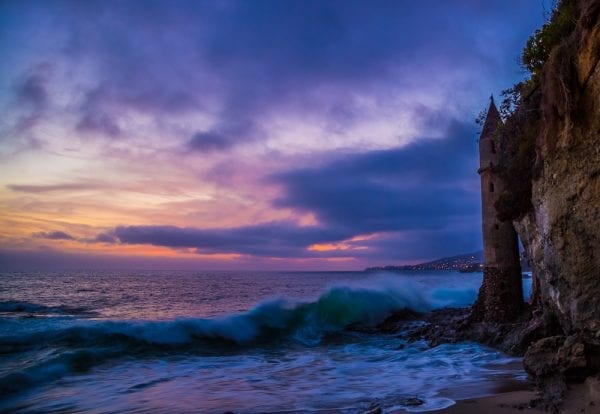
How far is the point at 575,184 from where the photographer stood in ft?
25.2

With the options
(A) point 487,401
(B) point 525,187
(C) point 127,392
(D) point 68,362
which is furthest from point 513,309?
(D) point 68,362

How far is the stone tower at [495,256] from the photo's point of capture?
660 inches

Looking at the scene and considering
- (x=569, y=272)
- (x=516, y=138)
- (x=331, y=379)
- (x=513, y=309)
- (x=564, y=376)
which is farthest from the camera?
(x=513, y=309)

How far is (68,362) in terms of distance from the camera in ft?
43.2

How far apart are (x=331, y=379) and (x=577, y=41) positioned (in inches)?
342

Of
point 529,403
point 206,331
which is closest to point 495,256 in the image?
point 529,403

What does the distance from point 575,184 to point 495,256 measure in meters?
10.0

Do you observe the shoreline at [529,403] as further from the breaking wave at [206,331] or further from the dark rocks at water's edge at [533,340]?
the breaking wave at [206,331]

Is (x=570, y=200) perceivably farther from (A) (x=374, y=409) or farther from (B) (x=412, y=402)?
(A) (x=374, y=409)

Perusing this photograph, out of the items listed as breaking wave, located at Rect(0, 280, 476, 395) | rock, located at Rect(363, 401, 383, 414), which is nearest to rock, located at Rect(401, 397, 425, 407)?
rock, located at Rect(363, 401, 383, 414)

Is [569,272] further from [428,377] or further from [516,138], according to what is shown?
[516,138]

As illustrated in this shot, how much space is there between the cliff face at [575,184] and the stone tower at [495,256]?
8.11 m

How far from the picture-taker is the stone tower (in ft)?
55.0

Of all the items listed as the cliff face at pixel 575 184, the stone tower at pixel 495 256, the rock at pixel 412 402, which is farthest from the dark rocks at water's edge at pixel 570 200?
the stone tower at pixel 495 256
